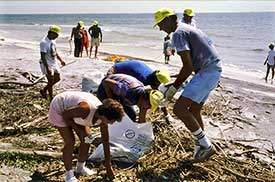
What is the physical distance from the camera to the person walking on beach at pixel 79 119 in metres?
4.14

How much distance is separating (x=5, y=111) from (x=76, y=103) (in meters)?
2.93

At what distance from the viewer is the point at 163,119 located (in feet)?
20.4

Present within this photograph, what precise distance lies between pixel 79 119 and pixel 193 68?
1.36 meters

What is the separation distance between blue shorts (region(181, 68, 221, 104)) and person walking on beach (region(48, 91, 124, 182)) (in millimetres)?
1018

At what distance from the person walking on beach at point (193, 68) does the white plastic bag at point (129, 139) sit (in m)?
0.53

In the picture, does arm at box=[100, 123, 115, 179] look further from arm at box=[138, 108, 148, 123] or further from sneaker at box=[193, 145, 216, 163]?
sneaker at box=[193, 145, 216, 163]

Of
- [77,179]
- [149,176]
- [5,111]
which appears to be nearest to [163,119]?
[149,176]

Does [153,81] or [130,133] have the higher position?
[153,81]

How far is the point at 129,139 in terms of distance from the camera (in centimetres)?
516

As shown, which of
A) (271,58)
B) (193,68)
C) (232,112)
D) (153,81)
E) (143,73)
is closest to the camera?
(193,68)

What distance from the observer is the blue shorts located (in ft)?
15.8

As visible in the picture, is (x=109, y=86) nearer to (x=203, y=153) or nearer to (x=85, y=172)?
(x=85, y=172)

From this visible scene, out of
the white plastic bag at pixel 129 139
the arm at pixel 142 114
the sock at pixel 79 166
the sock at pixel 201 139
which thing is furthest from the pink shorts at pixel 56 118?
the sock at pixel 201 139

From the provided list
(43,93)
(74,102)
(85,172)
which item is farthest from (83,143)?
(43,93)
